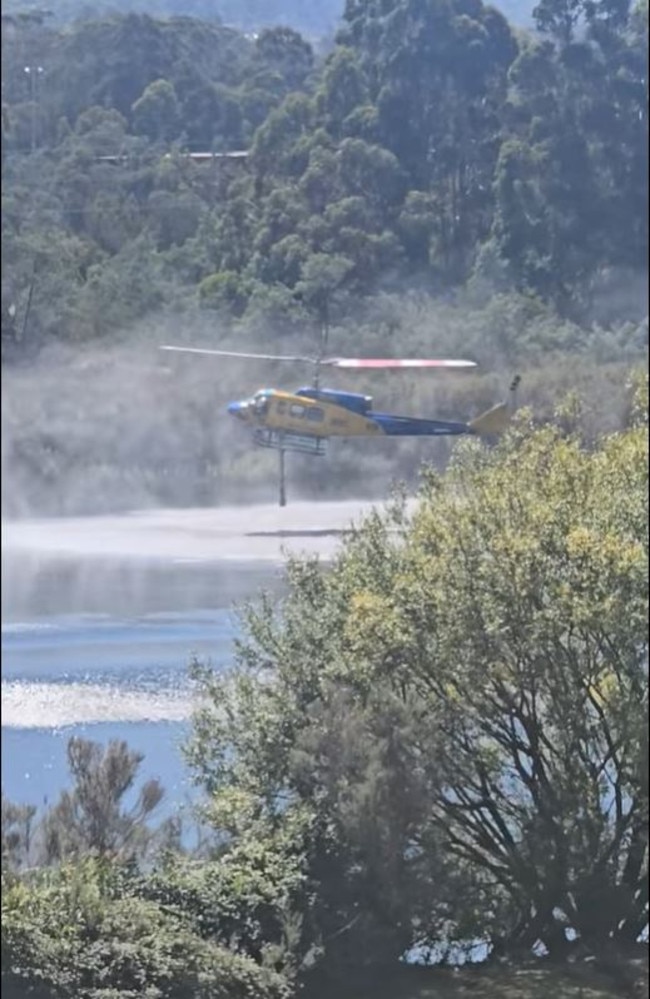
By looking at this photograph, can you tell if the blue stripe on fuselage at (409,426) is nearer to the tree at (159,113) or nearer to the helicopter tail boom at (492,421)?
the helicopter tail boom at (492,421)

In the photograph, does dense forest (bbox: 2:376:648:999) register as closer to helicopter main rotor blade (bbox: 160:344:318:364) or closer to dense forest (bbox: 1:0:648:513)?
dense forest (bbox: 1:0:648:513)

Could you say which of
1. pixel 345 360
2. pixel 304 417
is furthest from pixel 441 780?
pixel 345 360

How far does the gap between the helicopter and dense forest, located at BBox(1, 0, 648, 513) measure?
29 cm

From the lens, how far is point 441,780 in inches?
507

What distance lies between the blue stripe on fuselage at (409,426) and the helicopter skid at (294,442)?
Result: 0.63m

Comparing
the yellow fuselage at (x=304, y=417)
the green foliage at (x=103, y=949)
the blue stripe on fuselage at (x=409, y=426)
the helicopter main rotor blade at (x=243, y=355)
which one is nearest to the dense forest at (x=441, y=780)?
the green foliage at (x=103, y=949)

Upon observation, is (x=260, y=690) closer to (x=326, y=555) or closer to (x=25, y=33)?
(x=326, y=555)

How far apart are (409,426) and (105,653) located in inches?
161

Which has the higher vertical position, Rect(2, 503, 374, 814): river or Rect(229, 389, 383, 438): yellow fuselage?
Rect(229, 389, 383, 438): yellow fuselage

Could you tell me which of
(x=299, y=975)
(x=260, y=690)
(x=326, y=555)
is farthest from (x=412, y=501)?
(x=299, y=975)

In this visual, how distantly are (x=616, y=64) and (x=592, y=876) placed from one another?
42.1 ft

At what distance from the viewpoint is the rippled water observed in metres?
15.5

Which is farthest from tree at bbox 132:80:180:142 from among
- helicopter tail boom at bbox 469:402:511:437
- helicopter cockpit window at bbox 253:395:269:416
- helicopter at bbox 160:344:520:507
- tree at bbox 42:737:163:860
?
tree at bbox 42:737:163:860

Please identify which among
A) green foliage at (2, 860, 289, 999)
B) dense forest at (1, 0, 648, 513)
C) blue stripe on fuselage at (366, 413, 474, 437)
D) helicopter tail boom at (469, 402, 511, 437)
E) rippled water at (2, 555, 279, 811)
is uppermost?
A: dense forest at (1, 0, 648, 513)
